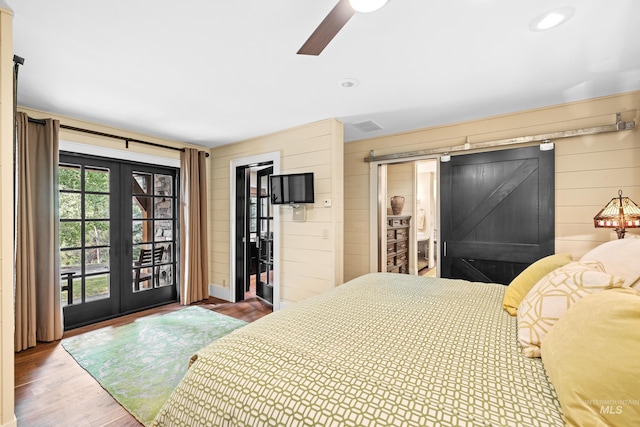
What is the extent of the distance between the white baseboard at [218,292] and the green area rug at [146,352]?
0.66 meters

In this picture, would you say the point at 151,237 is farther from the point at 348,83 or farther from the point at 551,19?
the point at 551,19

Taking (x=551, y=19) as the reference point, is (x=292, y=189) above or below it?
below

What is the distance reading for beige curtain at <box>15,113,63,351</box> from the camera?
284cm

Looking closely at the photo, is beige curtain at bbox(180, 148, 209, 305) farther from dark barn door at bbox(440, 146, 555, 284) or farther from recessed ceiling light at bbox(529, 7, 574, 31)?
recessed ceiling light at bbox(529, 7, 574, 31)

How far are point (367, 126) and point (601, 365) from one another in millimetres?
3232

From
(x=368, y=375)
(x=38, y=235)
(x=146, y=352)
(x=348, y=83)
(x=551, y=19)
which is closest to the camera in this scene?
(x=368, y=375)

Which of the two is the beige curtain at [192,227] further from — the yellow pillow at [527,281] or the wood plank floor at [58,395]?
the yellow pillow at [527,281]

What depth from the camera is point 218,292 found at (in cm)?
466

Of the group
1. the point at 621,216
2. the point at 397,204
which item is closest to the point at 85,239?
the point at 397,204

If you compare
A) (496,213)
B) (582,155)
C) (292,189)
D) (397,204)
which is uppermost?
(582,155)

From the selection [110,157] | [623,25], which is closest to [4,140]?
[110,157]

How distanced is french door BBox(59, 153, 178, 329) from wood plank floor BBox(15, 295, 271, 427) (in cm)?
78

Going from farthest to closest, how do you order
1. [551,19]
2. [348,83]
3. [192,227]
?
1. [192,227]
2. [348,83]
3. [551,19]

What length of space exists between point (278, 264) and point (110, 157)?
2578mm
